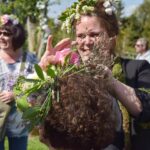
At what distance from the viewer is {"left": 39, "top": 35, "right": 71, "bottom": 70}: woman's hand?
238cm

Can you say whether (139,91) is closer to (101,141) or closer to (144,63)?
(144,63)

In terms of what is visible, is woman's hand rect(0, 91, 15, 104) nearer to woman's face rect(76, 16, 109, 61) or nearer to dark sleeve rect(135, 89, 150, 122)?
woman's face rect(76, 16, 109, 61)

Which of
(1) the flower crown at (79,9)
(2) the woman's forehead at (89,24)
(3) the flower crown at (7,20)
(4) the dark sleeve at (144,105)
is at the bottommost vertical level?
(4) the dark sleeve at (144,105)

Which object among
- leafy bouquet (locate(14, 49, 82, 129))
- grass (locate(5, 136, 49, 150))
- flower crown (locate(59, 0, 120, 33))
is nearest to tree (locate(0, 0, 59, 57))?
grass (locate(5, 136, 49, 150))

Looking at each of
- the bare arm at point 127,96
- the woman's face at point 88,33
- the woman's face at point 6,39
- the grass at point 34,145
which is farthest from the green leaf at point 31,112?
the grass at point 34,145

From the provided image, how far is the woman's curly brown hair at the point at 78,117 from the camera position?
210cm

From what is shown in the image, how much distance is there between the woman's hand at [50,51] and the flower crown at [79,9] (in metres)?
0.33

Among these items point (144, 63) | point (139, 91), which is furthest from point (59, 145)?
point (144, 63)

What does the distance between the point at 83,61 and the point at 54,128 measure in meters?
0.37

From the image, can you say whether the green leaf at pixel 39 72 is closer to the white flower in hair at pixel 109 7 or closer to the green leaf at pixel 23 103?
the green leaf at pixel 23 103

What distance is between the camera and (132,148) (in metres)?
2.86

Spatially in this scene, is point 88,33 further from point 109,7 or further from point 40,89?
point 40,89

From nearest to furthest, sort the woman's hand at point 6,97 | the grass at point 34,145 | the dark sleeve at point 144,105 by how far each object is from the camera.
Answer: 1. the dark sleeve at point 144,105
2. the woman's hand at point 6,97
3. the grass at point 34,145

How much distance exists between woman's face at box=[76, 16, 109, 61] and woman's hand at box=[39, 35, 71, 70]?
0.53 feet
